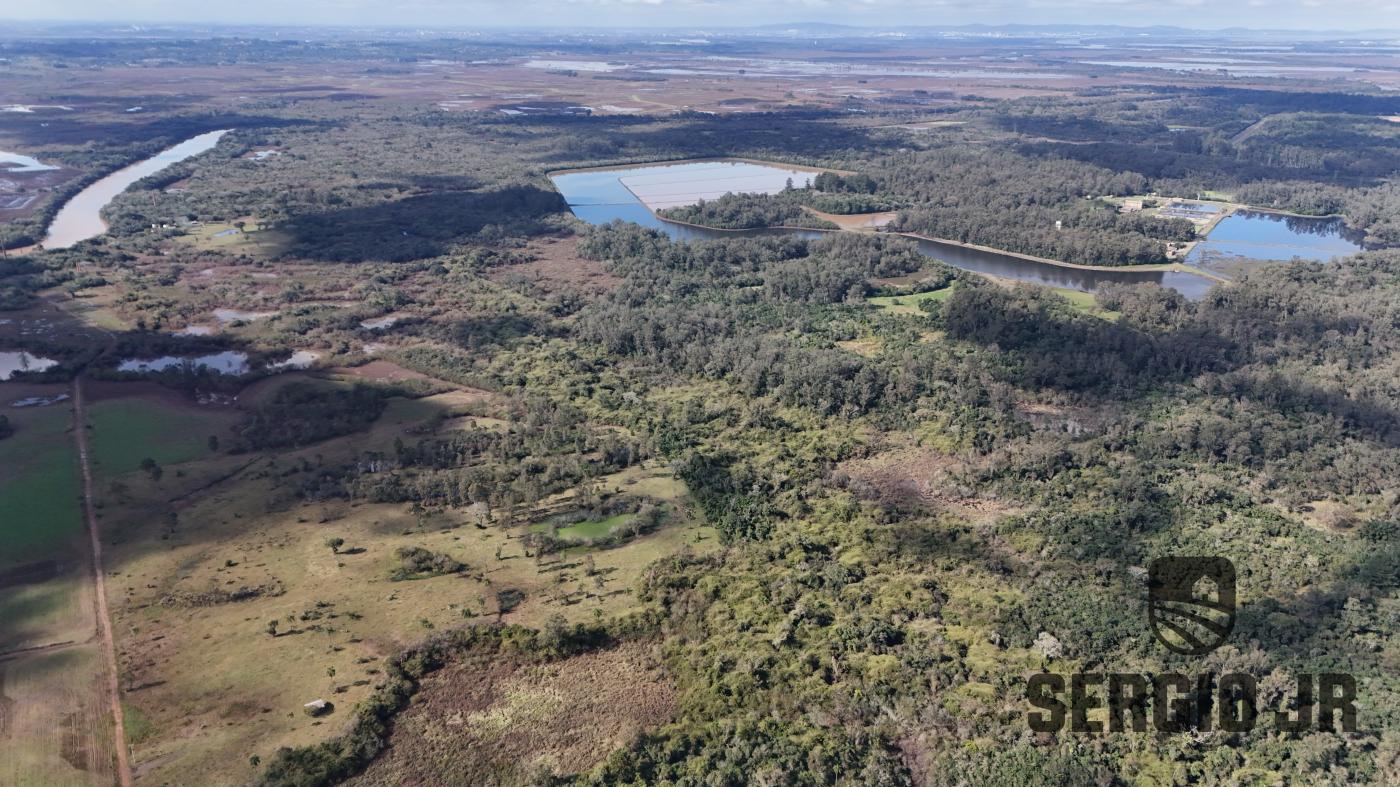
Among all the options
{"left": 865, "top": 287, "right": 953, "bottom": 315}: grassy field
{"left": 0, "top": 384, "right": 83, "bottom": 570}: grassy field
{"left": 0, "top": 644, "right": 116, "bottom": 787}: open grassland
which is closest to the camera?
{"left": 0, "top": 644, "right": 116, "bottom": 787}: open grassland

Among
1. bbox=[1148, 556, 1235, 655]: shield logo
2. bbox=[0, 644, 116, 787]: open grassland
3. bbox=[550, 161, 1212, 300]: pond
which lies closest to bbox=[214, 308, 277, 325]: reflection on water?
bbox=[550, 161, 1212, 300]: pond

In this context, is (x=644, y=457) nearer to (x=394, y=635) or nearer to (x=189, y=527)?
(x=394, y=635)

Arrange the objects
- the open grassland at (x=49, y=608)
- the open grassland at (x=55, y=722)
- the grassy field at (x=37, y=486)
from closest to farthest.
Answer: the open grassland at (x=55, y=722) < the open grassland at (x=49, y=608) < the grassy field at (x=37, y=486)

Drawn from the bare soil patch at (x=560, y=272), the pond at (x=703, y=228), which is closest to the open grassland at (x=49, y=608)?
the bare soil patch at (x=560, y=272)

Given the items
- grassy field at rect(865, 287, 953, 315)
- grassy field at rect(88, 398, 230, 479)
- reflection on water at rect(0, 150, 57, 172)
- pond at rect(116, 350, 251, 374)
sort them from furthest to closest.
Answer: reflection on water at rect(0, 150, 57, 172), grassy field at rect(865, 287, 953, 315), pond at rect(116, 350, 251, 374), grassy field at rect(88, 398, 230, 479)

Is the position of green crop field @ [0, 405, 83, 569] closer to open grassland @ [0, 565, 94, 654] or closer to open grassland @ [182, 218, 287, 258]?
open grassland @ [0, 565, 94, 654]

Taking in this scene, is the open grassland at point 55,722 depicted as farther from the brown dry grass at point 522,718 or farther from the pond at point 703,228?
the pond at point 703,228
